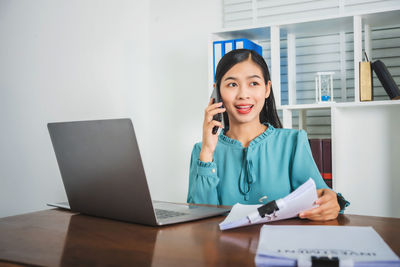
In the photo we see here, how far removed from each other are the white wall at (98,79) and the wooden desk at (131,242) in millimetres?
1073

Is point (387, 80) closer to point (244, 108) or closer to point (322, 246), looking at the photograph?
point (244, 108)

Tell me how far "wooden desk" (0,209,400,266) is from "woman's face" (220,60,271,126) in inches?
24.4

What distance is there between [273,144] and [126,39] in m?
1.90

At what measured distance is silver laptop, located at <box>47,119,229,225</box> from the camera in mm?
835

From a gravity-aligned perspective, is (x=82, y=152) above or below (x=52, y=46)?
below

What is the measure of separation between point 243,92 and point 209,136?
0.24 meters

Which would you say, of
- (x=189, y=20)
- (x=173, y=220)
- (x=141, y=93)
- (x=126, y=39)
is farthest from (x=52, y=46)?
(x=173, y=220)

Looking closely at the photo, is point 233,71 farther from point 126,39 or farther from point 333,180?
point 126,39

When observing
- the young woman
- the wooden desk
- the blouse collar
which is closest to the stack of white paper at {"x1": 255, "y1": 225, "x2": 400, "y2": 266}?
the wooden desk

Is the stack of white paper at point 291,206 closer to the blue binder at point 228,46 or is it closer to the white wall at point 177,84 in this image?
the blue binder at point 228,46

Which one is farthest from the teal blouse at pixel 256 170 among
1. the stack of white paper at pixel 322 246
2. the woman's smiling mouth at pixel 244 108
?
the stack of white paper at pixel 322 246

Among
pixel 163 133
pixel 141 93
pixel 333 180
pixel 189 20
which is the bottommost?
pixel 333 180

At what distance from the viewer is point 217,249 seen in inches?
27.2

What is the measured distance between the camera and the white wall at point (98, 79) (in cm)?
192
